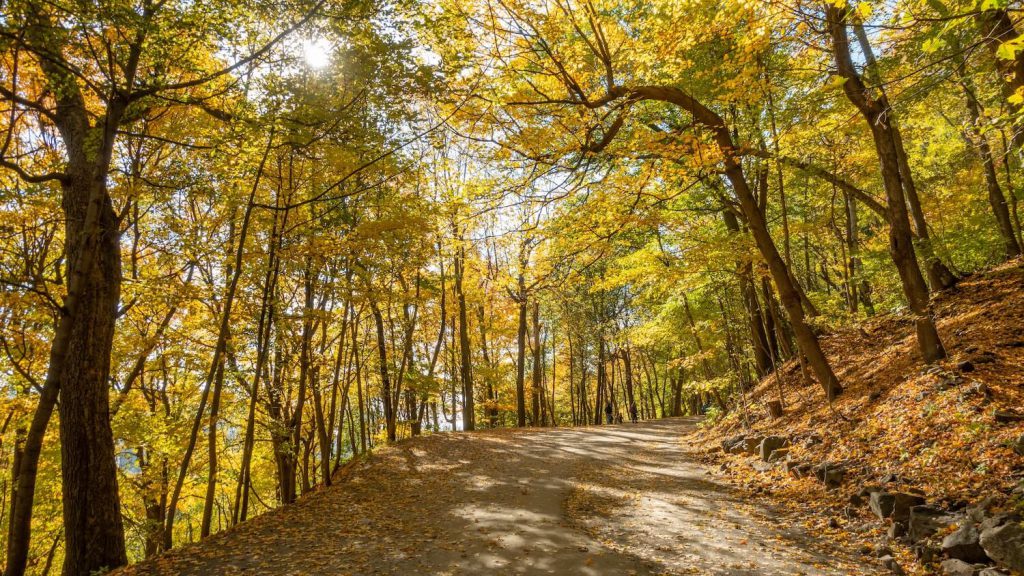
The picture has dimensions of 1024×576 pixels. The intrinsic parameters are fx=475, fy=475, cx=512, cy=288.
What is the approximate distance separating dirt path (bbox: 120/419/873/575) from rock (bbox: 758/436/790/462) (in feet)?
3.16

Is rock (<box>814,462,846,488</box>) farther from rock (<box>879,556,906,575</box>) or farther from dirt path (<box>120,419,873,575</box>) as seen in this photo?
rock (<box>879,556,906,575</box>)

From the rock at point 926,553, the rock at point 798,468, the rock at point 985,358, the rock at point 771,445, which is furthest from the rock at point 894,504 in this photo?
the rock at point 771,445

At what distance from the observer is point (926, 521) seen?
416 centimetres

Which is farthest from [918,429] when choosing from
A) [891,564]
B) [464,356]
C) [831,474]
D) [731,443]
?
[464,356]

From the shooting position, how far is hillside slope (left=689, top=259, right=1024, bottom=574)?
4.43 meters

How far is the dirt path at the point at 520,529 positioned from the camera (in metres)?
4.75

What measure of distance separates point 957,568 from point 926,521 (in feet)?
2.22

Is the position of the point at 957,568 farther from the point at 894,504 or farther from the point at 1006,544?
the point at 894,504

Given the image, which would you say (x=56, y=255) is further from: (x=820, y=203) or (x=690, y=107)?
(x=820, y=203)

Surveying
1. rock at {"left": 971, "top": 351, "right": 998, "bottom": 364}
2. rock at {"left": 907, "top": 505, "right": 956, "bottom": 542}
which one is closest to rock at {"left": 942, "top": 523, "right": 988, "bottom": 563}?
rock at {"left": 907, "top": 505, "right": 956, "bottom": 542}

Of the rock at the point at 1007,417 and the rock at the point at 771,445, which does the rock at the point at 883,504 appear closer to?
the rock at the point at 1007,417

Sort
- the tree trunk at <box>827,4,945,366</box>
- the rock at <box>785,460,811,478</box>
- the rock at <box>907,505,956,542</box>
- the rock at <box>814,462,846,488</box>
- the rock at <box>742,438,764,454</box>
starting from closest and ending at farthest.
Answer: the rock at <box>907,505,956,542</box> → the rock at <box>814,462,846,488</box> → the rock at <box>785,460,811,478</box> → the tree trunk at <box>827,4,945,366</box> → the rock at <box>742,438,764,454</box>

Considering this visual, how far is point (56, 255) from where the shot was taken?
9797 mm

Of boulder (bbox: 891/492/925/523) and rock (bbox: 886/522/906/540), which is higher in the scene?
boulder (bbox: 891/492/925/523)
